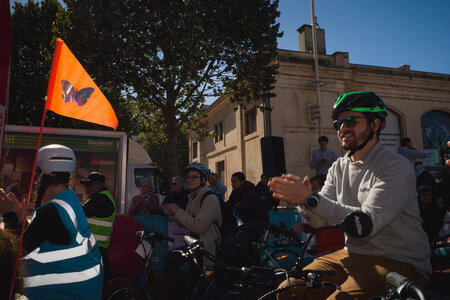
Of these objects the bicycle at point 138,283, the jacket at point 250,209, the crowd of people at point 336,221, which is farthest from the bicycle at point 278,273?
the jacket at point 250,209

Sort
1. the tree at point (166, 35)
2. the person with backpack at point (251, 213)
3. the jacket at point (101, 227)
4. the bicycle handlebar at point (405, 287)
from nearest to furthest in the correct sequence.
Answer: the bicycle handlebar at point (405, 287) → the jacket at point (101, 227) → the person with backpack at point (251, 213) → the tree at point (166, 35)

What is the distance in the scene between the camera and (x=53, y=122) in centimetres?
1714

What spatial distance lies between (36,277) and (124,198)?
715 centimetres

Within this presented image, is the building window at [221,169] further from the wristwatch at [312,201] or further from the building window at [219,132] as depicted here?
the wristwatch at [312,201]

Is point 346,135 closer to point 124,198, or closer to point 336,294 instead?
point 336,294

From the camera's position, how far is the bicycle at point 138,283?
13.3 feet

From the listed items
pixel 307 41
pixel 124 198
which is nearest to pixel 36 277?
pixel 124 198

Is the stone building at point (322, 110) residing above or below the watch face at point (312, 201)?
above

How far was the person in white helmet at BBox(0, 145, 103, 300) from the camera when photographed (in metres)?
2.07

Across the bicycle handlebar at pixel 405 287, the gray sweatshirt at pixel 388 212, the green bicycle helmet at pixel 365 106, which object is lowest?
the bicycle handlebar at pixel 405 287

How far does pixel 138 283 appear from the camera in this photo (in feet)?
13.4

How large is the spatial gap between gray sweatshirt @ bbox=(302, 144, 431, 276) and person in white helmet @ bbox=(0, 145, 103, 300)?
154 cm

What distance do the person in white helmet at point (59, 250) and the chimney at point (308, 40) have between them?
21.7 m

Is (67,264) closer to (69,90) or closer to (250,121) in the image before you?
(69,90)
